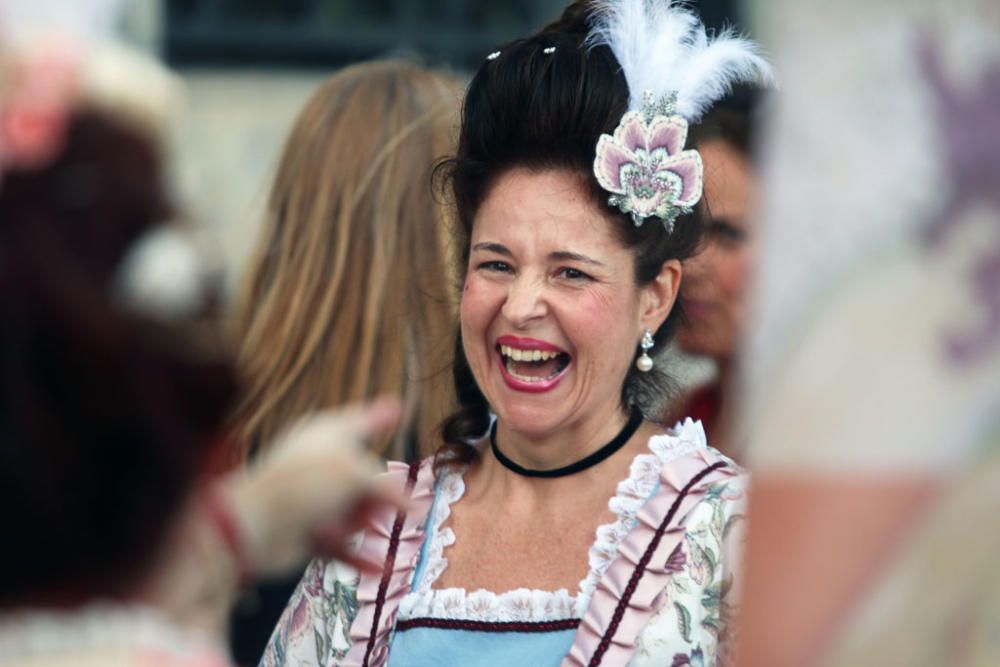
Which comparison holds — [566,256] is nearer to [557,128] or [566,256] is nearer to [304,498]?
[557,128]

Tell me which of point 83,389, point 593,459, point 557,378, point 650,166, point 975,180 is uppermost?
point 650,166

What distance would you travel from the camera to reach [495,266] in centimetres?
324

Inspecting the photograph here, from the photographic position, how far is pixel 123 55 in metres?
1.63

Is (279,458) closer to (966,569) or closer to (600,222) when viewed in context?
(966,569)

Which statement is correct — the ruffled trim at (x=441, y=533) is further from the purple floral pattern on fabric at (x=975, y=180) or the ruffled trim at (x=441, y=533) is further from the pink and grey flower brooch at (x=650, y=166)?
the purple floral pattern on fabric at (x=975, y=180)

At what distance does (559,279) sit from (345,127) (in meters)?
0.84

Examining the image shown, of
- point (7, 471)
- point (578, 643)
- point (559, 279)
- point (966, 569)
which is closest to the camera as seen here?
point (7, 471)

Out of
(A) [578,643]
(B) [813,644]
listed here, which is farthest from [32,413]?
(A) [578,643]

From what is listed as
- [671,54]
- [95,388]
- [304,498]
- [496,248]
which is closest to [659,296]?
[496,248]

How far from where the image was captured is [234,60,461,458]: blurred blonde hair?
360 centimetres

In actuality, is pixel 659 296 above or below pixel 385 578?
above

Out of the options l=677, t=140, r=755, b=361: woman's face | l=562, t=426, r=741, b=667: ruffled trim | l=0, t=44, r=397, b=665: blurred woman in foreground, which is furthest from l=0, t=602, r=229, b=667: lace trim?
l=677, t=140, r=755, b=361: woman's face

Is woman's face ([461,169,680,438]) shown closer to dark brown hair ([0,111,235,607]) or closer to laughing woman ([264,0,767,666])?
laughing woman ([264,0,767,666])

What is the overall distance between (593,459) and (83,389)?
1.81 metres
